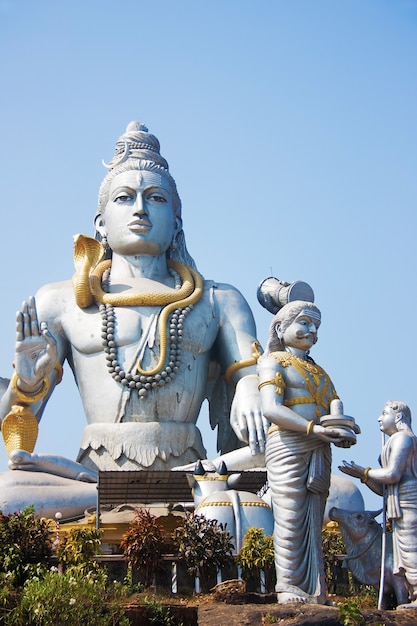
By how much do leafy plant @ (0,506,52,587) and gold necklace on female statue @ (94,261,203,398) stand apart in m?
4.83

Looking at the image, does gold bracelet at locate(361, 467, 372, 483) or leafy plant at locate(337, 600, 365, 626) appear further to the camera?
gold bracelet at locate(361, 467, 372, 483)

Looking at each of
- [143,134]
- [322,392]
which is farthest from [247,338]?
[322,392]

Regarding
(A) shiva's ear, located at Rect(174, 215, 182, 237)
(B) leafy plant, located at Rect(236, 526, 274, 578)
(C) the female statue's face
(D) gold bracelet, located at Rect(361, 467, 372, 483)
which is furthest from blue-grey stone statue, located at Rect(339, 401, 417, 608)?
(A) shiva's ear, located at Rect(174, 215, 182, 237)

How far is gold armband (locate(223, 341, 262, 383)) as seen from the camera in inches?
641

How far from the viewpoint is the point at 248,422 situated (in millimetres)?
14984

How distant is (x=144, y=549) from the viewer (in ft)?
35.8

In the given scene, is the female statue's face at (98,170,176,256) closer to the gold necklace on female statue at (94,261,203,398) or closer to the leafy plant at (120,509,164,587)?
the gold necklace on female statue at (94,261,203,398)

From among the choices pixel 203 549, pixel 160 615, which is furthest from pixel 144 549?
pixel 160 615

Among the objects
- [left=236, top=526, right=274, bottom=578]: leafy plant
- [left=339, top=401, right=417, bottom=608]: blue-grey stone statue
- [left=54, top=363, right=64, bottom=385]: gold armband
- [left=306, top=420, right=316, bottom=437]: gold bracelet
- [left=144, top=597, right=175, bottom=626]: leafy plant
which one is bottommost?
Answer: [left=144, top=597, right=175, bottom=626]: leafy plant

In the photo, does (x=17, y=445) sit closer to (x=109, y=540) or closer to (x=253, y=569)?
(x=109, y=540)

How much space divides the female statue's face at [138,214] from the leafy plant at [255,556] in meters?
6.34

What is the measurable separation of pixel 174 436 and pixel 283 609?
20.6 feet

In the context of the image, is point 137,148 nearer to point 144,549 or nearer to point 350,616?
point 144,549

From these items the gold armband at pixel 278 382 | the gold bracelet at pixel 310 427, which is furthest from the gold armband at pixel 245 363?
the gold bracelet at pixel 310 427
